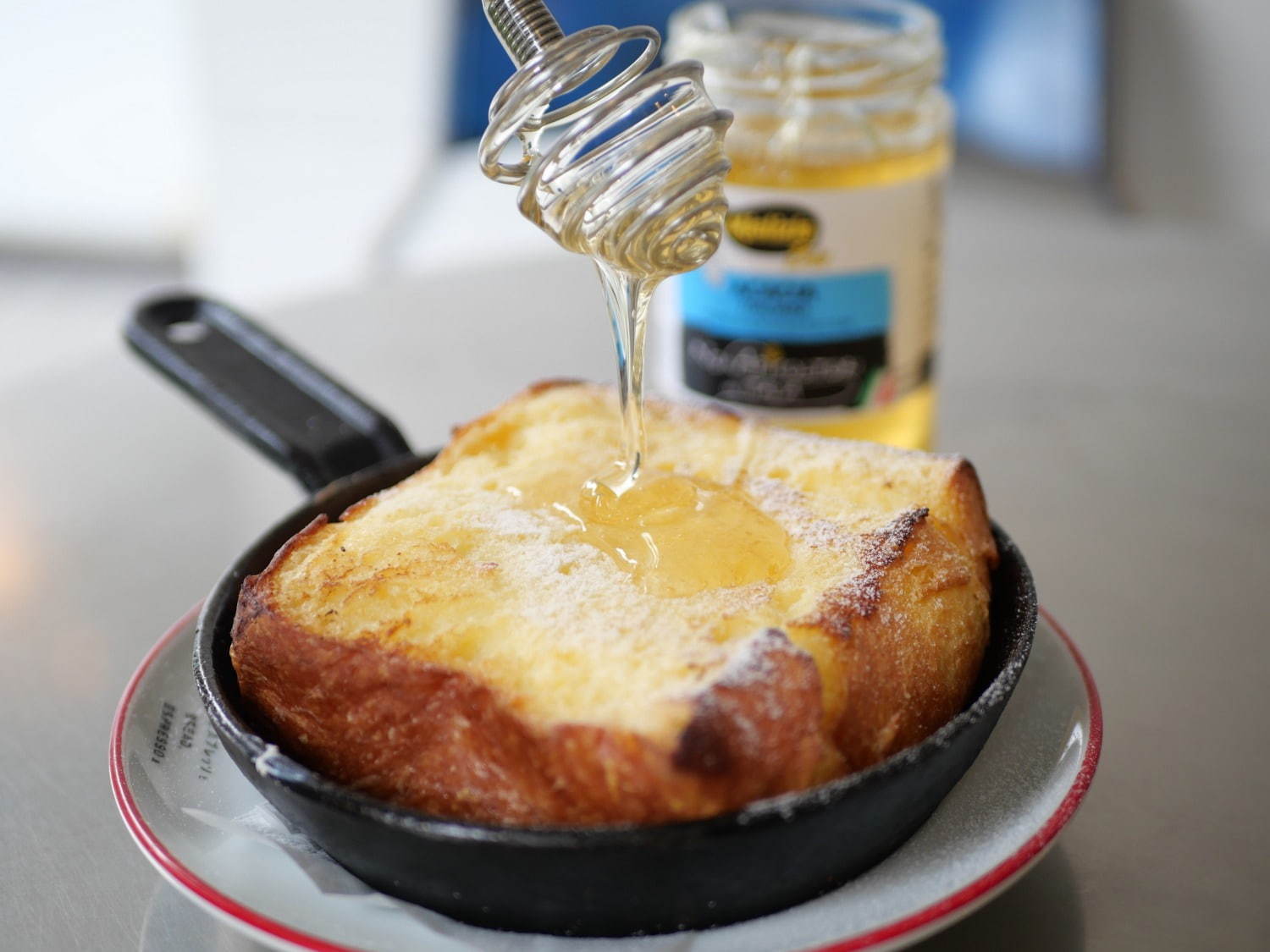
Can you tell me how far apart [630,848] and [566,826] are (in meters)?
0.04

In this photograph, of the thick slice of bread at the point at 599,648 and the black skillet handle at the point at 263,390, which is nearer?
the thick slice of bread at the point at 599,648

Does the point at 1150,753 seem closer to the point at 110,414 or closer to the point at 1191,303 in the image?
the point at 1191,303

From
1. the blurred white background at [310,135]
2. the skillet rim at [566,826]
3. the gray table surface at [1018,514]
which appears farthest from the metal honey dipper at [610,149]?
the blurred white background at [310,135]

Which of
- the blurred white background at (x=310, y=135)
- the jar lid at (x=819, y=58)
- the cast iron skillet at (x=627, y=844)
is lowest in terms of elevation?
the blurred white background at (x=310, y=135)

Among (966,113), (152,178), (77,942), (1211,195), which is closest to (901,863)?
(77,942)

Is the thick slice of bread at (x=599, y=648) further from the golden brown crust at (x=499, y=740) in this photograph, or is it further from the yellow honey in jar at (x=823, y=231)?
the yellow honey in jar at (x=823, y=231)

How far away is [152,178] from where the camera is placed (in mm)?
3500

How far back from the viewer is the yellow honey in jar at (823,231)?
3.60 feet

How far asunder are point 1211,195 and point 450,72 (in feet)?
4.70

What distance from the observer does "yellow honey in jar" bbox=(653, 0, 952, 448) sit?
1.10 metres

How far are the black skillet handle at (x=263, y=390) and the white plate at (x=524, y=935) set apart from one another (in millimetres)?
235

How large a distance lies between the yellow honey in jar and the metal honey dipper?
41cm

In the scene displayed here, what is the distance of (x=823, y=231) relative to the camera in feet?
3.61

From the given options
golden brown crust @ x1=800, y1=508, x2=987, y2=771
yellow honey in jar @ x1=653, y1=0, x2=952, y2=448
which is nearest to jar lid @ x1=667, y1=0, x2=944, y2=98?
yellow honey in jar @ x1=653, y1=0, x2=952, y2=448
